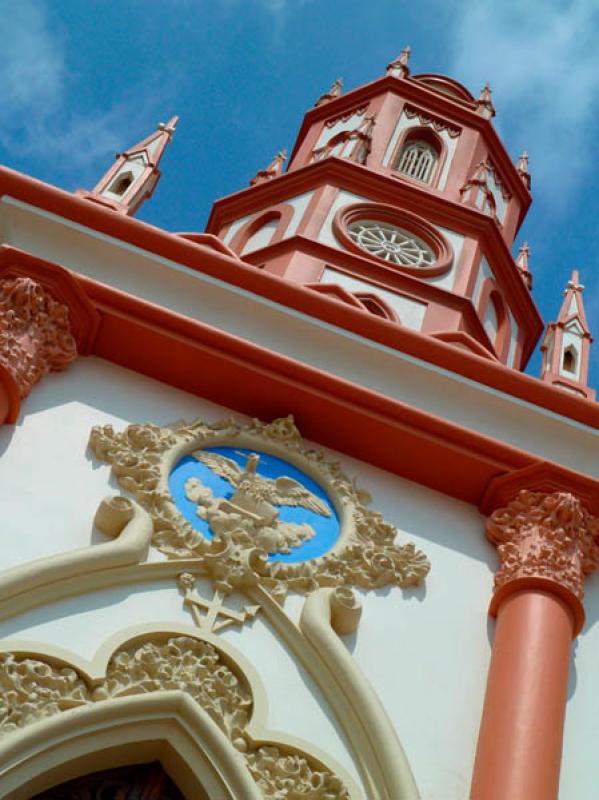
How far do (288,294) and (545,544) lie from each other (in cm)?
273

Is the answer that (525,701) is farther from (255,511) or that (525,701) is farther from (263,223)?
(263,223)

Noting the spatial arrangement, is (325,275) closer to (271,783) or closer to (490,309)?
(490,309)

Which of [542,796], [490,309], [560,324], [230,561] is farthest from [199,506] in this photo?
[490,309]

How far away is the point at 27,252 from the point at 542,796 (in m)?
5.29

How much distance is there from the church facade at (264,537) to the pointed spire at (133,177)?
5cm

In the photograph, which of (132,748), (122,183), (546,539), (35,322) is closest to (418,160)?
(122,183)

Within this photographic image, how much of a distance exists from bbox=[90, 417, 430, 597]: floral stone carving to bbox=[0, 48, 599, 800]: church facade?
0.07 ft

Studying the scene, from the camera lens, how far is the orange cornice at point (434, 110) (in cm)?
2042

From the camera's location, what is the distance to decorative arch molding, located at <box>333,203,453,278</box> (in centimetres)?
1569

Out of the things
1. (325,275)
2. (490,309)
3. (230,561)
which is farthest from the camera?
(490,309)

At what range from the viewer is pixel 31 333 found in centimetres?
876

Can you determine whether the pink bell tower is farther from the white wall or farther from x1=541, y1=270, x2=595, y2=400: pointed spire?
the white wall

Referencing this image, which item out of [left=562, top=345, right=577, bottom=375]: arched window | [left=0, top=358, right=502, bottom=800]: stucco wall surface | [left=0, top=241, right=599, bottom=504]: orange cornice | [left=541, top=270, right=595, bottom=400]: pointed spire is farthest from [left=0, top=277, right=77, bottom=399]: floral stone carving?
[left=562, top=345, right=577, bottom=375]: arched window

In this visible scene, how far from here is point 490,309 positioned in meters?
17.0
